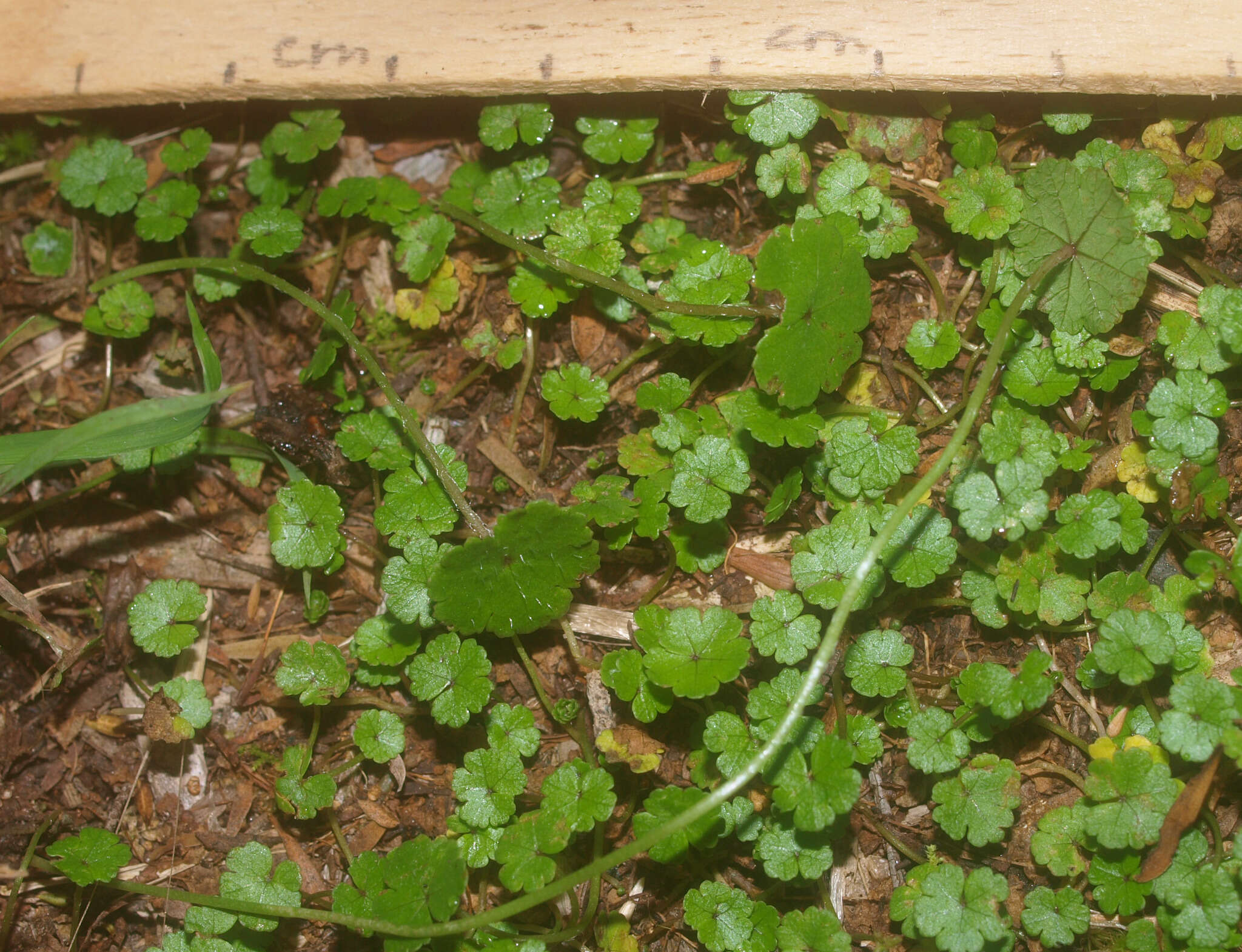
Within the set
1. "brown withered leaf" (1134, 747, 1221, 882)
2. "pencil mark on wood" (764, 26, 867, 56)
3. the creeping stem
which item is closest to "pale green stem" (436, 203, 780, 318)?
the creeping stem

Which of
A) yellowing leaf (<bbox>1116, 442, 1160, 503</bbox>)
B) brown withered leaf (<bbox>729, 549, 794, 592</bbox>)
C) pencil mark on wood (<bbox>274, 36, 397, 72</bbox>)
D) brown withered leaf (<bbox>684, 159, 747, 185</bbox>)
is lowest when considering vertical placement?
brown withered leaf (<bbox>729, 549, 794, 592</bbox>)

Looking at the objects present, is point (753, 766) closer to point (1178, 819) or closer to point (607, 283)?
point (1178, 819)

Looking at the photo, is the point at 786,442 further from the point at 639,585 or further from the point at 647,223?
the point at 647,223

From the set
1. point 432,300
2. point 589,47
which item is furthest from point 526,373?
point 589,47

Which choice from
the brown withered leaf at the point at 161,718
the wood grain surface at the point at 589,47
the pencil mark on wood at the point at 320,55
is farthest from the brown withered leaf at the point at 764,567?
the pencil mark on wood at the point at 320,55

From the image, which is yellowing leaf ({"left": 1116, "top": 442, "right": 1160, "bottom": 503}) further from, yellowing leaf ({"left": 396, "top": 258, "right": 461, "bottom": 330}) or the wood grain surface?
yellowing leaf ({"left": 396, "top": 258, "right": 461, "bottom": 330})

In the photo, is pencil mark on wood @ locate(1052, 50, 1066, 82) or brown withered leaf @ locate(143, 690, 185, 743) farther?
brown withered leaf @ locate(143, 690, 185, 743)

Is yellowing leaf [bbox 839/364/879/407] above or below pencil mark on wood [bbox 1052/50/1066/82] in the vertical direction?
below
